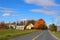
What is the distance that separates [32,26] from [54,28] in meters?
66.2

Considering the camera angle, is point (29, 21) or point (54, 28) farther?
point (29, 21)

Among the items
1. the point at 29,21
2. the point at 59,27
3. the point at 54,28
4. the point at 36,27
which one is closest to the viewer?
the point at 59,27

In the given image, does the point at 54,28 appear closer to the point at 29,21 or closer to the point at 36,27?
the point at 36,27

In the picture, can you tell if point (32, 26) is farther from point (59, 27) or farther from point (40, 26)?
point (59, 27)

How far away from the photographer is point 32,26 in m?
168

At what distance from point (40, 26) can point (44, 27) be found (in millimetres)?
6274

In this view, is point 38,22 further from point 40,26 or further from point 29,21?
point 29,21

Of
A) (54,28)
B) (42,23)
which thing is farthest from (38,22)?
(54,28)

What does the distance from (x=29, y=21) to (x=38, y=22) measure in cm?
2174

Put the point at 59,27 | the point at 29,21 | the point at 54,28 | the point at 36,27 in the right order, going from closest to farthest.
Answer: the point at 59,27
the point at 54,28
the point at 36,27
the point at 29,21

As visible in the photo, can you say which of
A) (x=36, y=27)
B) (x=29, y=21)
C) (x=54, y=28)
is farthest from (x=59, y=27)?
(x=29, y=21)

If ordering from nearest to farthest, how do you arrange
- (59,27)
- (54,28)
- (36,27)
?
(59,27) < (54,28) < (36,27)

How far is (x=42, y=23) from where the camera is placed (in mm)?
164000

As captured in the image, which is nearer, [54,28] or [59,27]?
[59,27]
